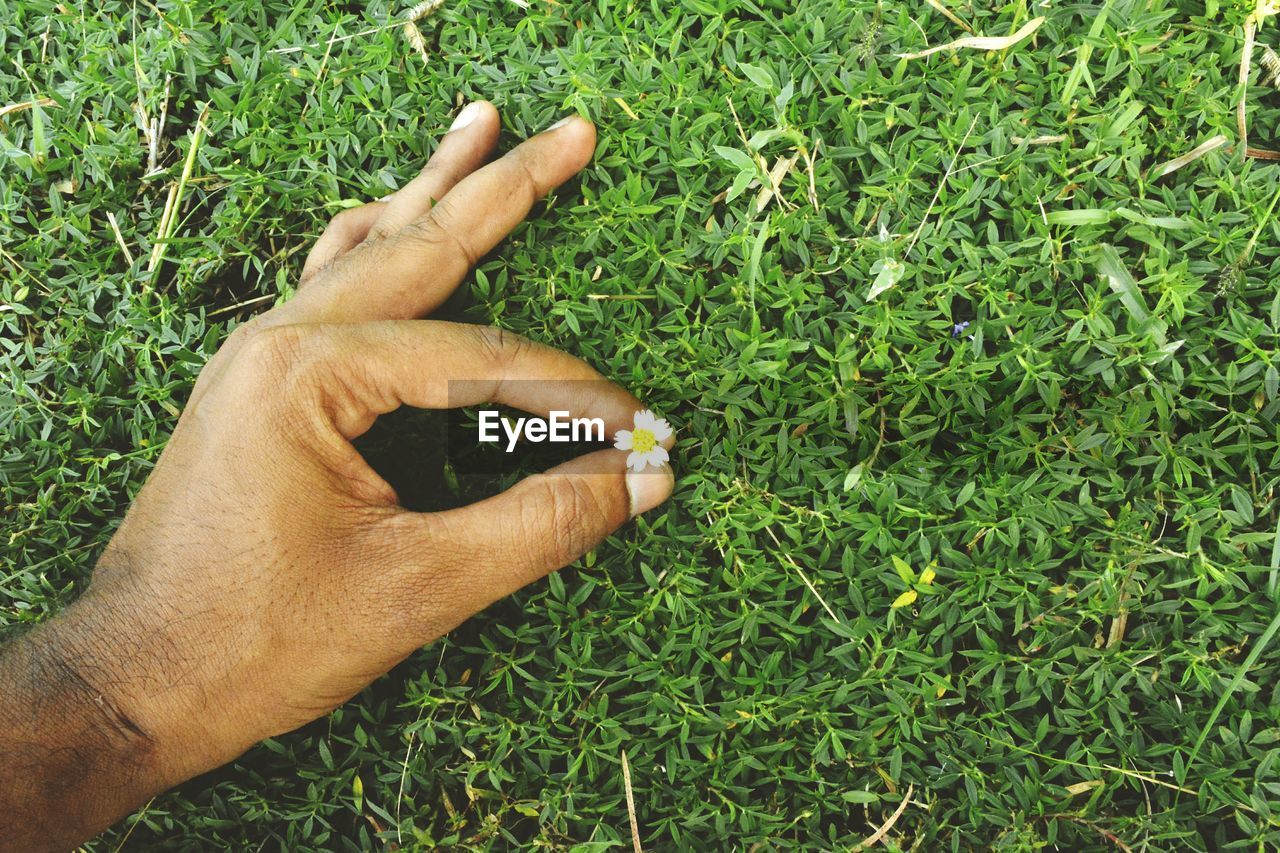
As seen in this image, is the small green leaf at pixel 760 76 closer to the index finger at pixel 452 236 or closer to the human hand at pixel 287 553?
the index finger at pixel 452 236

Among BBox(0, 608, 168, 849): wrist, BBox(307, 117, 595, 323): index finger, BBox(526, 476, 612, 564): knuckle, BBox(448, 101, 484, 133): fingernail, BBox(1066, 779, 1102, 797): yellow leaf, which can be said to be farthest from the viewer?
BBox(448, 101, 484, 133): fingernail

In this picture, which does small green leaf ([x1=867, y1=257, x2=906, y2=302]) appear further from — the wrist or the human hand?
the wrist

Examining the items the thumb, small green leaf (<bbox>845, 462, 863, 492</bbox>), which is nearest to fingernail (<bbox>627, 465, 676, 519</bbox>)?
the thumb

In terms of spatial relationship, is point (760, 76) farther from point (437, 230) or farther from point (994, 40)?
point (437, 230)

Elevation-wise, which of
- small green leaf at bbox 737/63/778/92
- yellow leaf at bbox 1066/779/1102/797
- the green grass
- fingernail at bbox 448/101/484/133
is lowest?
yellow leaf at bbox 1066/779/1102/797

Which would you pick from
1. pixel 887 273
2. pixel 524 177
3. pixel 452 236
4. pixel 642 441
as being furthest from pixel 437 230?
pixel 887 273

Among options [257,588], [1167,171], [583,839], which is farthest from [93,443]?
[1167,171]

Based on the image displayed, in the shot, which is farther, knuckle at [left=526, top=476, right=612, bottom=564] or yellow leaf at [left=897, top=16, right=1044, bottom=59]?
yellow leaf at [left=897, top=16, right=1044, bottom=59]

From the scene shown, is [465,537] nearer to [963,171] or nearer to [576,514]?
[576,514]
